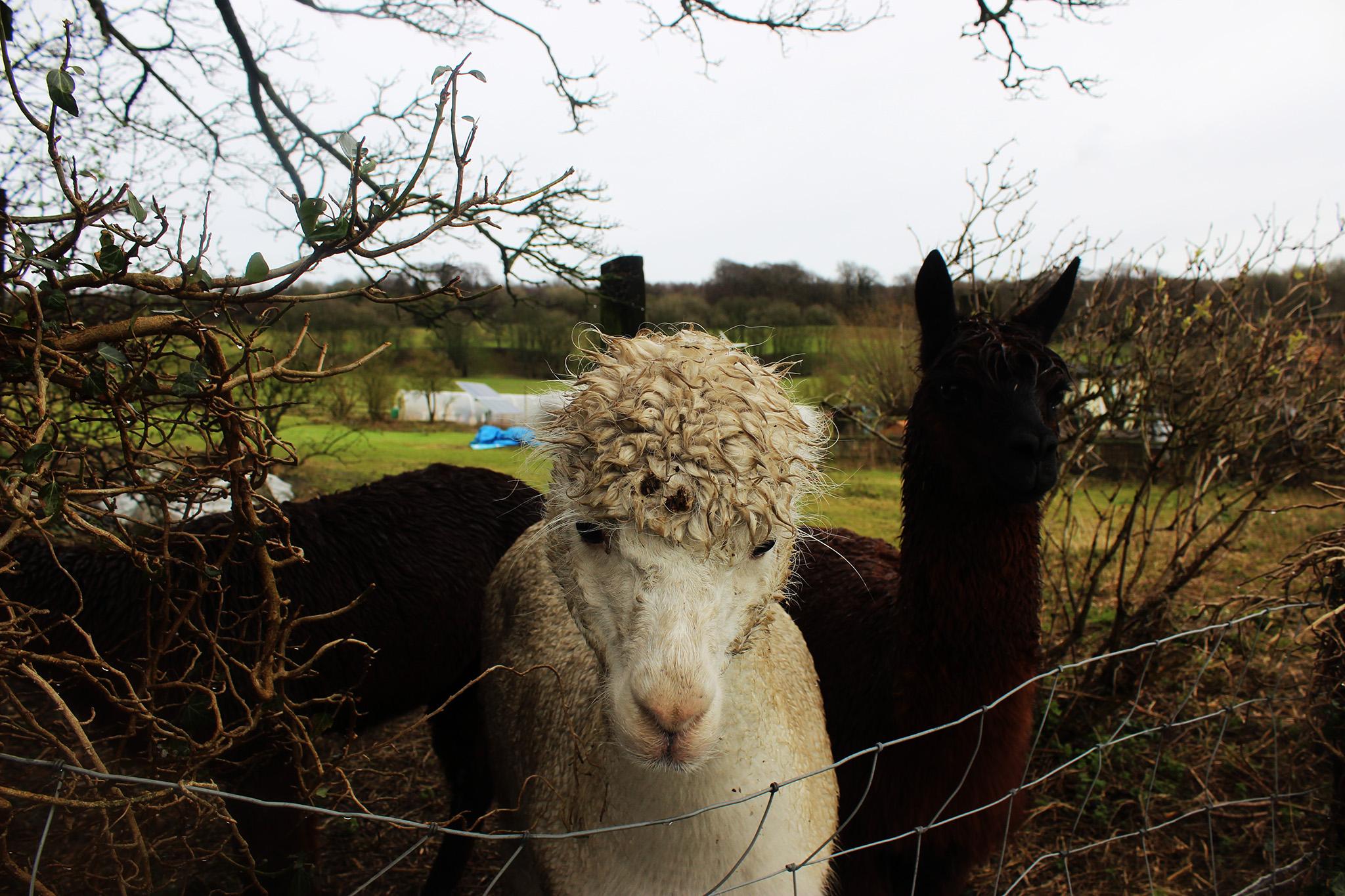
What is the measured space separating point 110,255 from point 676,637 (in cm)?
133

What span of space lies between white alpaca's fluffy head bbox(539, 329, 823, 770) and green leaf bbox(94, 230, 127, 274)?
95 cm

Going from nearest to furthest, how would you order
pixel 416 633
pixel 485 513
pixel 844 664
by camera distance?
pixel 844 664, pixel 416 633, pixel 485 513

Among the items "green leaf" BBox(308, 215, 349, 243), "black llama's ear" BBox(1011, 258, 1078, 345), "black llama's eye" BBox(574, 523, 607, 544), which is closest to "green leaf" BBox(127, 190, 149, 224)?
"green leaf" BBox(308, 215, 349, 243)

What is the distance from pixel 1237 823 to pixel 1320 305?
10.1 ft

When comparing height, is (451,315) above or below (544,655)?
above

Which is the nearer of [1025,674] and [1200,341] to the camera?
[1025,674]

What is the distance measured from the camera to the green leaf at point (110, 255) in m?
1.41

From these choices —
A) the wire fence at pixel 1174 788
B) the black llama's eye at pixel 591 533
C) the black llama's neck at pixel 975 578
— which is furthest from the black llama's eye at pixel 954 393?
the black llama's eye at pixel 591 533

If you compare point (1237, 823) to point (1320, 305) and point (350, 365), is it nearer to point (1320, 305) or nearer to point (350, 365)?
point (1320, 305)

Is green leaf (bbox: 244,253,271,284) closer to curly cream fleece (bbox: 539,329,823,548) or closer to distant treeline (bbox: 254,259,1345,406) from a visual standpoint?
curly cream fleece (bbox: 539,329,823,548)

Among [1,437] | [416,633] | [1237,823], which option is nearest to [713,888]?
[1,437]

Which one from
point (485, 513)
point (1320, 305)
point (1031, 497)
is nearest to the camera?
point (1031, 497)

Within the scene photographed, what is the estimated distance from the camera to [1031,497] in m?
2.35

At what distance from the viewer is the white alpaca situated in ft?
4.99
